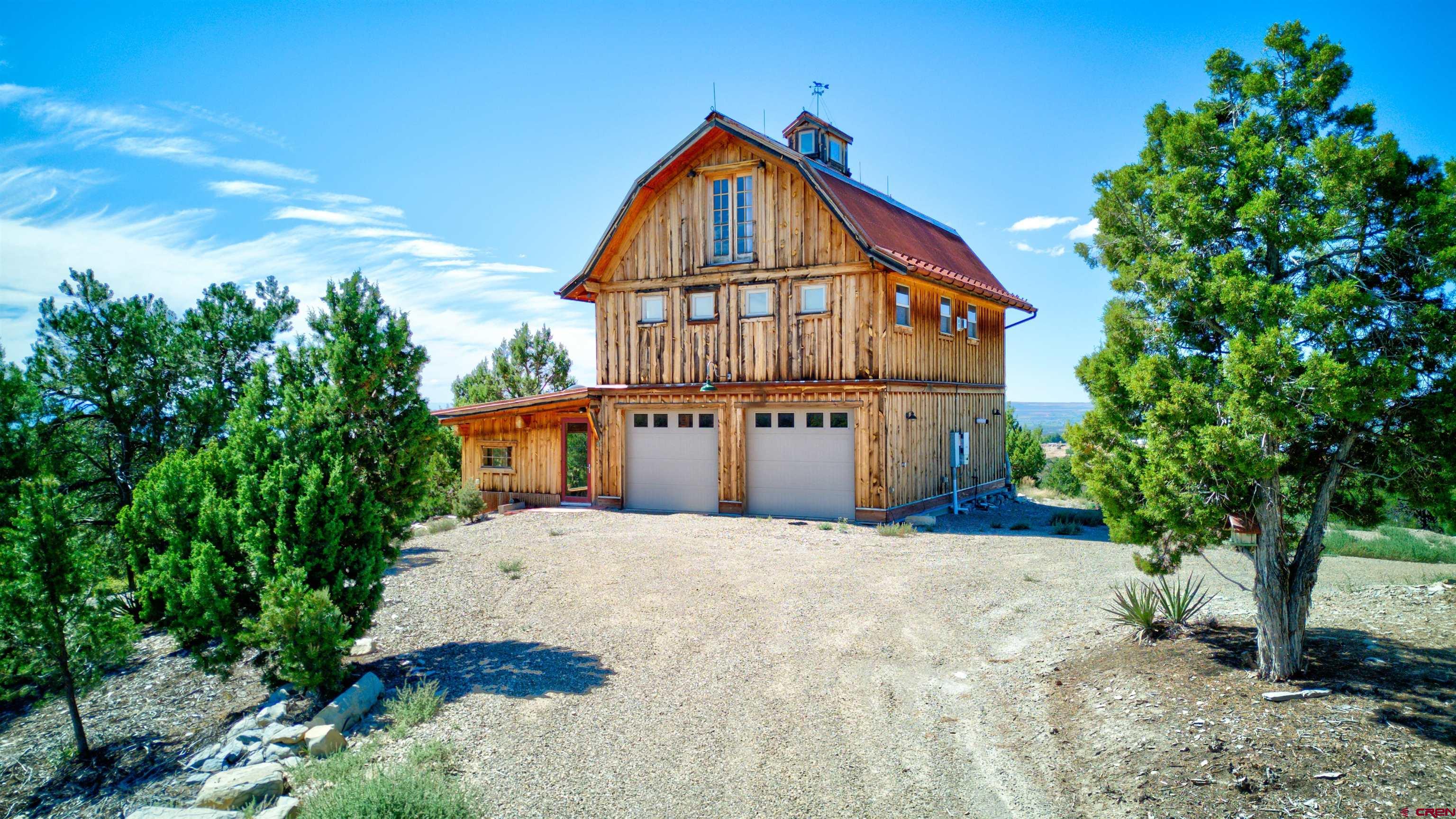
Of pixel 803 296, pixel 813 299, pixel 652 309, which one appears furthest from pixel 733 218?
pixel 652 309

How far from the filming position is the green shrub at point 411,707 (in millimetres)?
6230

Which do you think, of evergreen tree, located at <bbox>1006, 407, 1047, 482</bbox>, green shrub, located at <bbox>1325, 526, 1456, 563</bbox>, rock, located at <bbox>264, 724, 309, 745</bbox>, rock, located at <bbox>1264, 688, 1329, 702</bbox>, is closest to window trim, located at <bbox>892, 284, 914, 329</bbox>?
green shrub, located at <bbox>1325, 526, 1456, 563</bbox>

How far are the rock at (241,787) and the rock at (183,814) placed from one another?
79 millimetres

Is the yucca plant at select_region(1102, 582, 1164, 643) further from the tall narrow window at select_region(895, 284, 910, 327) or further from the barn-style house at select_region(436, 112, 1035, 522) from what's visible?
the tall narrow window at select_region(895, 284, 910, 327)

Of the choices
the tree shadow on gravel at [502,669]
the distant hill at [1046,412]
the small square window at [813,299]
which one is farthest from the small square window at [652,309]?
the distant hill at [1046,412]

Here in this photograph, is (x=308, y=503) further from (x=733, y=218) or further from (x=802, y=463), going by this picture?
(x=733, y=218)

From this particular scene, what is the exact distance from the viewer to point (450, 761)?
18.1 ft

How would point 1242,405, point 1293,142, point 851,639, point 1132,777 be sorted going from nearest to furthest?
point 1132,777
point 1242,405
point 1293,142
point 851,639

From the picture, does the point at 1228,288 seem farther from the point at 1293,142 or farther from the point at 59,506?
the point at 59,506

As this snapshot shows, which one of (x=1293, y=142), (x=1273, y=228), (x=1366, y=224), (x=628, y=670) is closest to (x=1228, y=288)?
(x=1273, y=228)

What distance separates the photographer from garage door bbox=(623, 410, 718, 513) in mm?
18484

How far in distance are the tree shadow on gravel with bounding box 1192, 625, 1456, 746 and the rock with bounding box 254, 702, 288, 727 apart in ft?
27.6

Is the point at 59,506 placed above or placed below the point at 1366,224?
below

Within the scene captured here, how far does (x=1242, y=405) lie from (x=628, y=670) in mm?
5989
